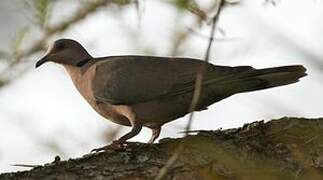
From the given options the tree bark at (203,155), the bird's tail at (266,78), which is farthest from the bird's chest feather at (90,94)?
the tree bark at (203,155)

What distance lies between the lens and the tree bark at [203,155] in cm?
338

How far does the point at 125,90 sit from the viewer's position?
4.74 meters

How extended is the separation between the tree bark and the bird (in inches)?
18.9

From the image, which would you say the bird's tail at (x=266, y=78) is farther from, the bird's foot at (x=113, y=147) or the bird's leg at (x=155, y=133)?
the bird's foot at (x=113, y=147)

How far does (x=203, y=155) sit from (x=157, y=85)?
4.01ft

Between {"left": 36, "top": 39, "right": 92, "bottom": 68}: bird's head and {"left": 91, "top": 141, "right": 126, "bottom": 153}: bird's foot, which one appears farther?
{"left": 36, "top": 39, "right": 92, "bottom": 68}: bird's head

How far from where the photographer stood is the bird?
14.0 feet

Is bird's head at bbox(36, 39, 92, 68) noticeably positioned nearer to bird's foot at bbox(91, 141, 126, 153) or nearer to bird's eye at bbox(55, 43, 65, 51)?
bird's eye at bbox(55, 43, 65, 51)

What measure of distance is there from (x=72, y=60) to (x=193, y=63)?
1.23 m

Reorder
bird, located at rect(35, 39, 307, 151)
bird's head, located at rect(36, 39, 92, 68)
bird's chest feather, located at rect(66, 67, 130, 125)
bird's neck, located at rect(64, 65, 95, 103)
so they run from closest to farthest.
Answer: bird, located at rect(35, 39, 307, 151), bird's chest feather, located at rect(66, 67, 130, 125), bird's neck, located at rect(64, 65, 95, 103), bird's head, located at rect(36, 39, 92, 68)

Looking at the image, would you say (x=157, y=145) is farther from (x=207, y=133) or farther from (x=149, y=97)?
(x=149, y=97)

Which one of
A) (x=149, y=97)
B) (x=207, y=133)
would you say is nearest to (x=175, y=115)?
(x=149, y=97)

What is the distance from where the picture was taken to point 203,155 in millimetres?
3443

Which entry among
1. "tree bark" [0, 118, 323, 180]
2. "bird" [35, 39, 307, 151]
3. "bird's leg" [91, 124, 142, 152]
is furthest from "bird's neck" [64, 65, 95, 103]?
"tree bark" [0, 118, 323, 180]
